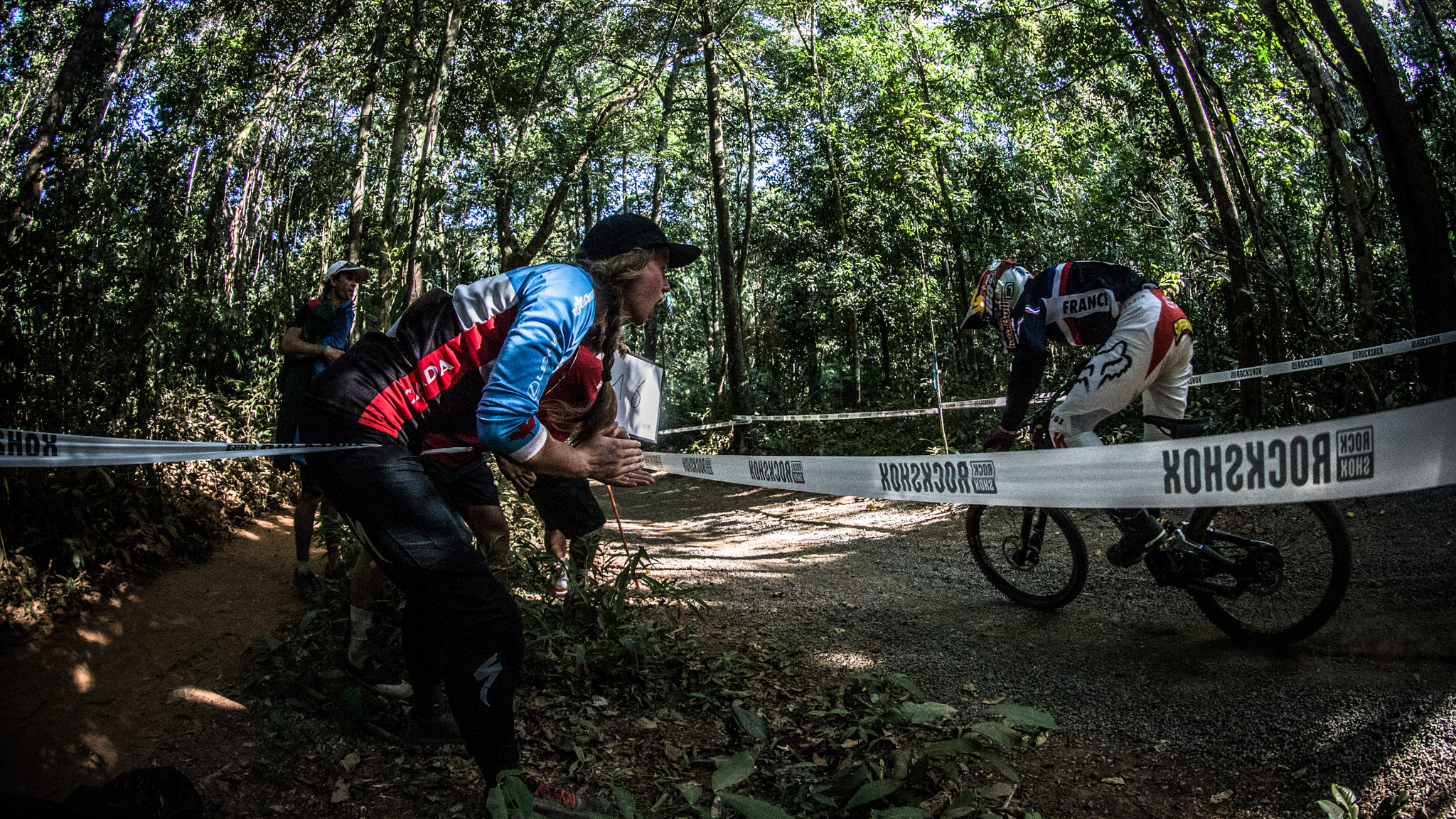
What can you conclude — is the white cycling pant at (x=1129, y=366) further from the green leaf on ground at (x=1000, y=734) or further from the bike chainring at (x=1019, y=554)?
the green leaf on ground at (x=1000, y=734)

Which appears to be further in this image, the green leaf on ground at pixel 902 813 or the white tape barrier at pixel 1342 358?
the white tape barrier at pixel 1342 358

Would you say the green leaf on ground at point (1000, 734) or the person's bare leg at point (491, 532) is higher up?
the person's bare leg at point (491, 532)

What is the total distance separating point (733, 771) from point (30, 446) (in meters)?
2.23

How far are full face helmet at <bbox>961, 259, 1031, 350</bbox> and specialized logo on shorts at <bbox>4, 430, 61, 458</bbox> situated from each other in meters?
3.91

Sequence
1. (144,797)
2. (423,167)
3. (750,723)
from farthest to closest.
Result: (423,167) < (750,723) < (144,797)

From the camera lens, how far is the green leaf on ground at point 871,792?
86.1 inches

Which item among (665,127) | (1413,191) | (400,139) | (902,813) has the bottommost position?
(902,813)

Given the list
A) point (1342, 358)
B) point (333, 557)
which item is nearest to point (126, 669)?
point (333, 557)

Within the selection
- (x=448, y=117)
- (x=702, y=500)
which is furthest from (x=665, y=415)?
(x=702, y=500)

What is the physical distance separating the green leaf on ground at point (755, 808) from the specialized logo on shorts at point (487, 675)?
72 centimetres

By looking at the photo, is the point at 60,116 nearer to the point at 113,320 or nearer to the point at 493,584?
the point at 113,320

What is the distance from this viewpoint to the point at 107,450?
245 centimetres

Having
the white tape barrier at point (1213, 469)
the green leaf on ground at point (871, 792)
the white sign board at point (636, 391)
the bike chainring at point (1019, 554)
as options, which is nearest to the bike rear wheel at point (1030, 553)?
the bike chainring at point (1019, 554)

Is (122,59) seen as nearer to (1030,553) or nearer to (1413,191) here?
(1030,553)
